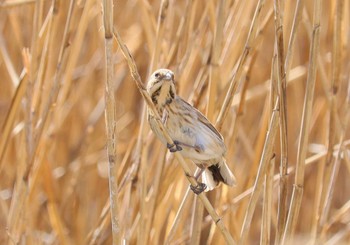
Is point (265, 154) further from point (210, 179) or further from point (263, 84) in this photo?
point (263, 84)

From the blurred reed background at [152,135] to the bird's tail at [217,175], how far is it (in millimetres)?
70

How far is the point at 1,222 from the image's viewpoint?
2.94m

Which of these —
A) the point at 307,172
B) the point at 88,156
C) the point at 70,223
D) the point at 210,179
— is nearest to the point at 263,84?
the point at 307,172

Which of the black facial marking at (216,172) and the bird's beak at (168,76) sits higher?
the bird's beak at (168,76)

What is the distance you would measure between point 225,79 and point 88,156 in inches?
47.8

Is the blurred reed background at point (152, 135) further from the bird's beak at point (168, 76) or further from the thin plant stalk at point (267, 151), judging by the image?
the bird's beak at point (168, 76)

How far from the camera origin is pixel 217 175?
1.77 meters

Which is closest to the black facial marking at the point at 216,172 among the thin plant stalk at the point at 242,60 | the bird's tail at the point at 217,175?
the bird's tail at the point at 217,175

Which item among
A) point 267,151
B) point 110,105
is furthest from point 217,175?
point 110,105

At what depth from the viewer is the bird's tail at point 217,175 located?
1.73 metres

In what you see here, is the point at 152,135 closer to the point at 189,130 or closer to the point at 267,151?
the point at 189,130

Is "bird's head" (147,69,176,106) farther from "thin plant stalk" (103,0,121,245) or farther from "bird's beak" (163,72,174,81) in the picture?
"thin plant stalk" (103,0,121,245)

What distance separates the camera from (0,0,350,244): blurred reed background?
62.7 inches

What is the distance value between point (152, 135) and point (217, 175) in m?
0.46
